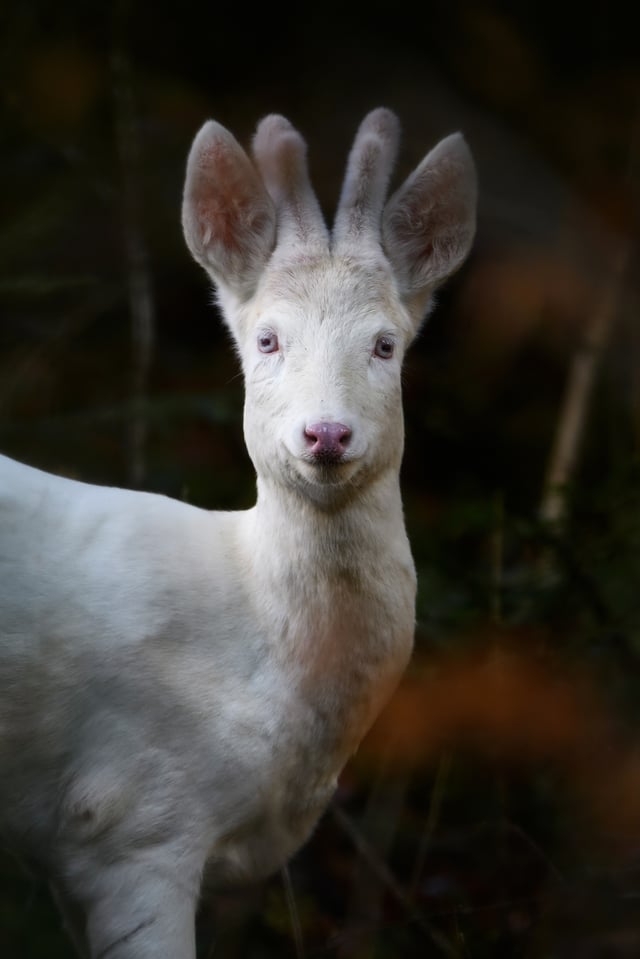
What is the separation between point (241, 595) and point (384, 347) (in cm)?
65

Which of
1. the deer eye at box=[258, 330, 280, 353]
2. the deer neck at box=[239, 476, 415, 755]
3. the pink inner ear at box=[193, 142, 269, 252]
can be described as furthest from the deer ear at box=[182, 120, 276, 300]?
the deer neck at box=[239, 476, 415, 755]

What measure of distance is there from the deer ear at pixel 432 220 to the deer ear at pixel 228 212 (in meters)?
0.29

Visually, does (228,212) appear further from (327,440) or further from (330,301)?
(327,440)

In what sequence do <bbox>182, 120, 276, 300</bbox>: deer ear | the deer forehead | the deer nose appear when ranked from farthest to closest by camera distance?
<bbox>182, 120, 276, 300</bbox>: deer ear → the deer forehead → the deer nose

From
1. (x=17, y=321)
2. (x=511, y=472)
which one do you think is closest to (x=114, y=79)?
(x=17, y=321)

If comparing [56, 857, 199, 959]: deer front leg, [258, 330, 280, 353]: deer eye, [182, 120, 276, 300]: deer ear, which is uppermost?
[182, 120, 276, 300]: deer ear

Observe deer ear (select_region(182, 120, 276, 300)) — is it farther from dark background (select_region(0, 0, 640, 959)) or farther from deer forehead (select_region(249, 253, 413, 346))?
dark background (select_region(0, 0, 640, 959))

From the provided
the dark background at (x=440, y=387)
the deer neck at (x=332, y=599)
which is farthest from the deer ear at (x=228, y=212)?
the dark background at (x=440, y=387)

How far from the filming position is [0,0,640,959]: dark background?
395 cm

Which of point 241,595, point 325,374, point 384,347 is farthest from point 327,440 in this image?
point 241,595

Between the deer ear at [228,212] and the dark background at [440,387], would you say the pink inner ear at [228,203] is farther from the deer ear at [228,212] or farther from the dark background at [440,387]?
the dark background at [440,387]

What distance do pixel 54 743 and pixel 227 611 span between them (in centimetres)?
47

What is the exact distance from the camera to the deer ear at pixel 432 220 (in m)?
2.79

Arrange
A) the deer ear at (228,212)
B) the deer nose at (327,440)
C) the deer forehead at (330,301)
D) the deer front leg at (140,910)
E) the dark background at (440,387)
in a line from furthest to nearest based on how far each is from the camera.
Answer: the dark background at (440,387)
the deer ear at (228,212)
the deer forehead at (330,301)
the deer front leg at (140,910)
the deer nose at (327,440)
